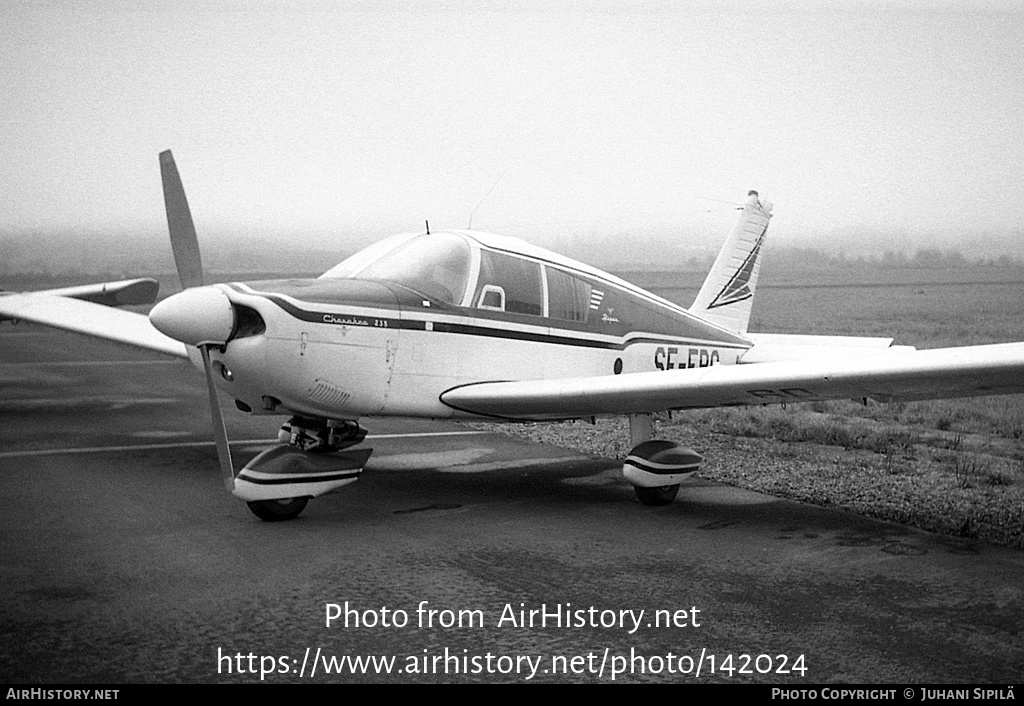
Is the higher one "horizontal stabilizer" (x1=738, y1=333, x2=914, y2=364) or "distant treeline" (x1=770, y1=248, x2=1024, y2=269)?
"distant treeline" (x1=770, y1=248, x2=1024, y2=269)

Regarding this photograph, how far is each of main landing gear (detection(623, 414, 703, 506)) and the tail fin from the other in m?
3.08

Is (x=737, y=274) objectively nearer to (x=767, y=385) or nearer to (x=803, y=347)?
(x=803, y=347)

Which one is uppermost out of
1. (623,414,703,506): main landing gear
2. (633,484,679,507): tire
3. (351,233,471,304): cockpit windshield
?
(351,233,471,304): cockpit windshield

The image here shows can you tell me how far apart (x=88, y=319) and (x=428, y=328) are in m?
5.87

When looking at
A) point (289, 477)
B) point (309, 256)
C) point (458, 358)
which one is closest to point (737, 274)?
point (458, 358)

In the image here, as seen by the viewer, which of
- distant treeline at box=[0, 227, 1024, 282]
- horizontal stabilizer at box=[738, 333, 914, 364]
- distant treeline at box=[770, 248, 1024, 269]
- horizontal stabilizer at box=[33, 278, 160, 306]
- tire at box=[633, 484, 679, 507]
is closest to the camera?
tire at box=[633, 484, 679, 507]

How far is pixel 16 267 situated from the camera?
25297 millimetres

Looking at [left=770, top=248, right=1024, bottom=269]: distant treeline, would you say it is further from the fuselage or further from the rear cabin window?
the rear cabin window

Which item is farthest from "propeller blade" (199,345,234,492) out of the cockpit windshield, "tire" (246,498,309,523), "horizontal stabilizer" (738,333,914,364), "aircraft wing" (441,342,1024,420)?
"horizontal stabilizer" (738,333,914,364)

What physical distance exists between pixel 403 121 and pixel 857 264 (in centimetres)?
1295

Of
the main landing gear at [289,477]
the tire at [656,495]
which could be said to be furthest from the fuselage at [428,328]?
the tire at [656,495]

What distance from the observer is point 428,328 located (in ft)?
21.4

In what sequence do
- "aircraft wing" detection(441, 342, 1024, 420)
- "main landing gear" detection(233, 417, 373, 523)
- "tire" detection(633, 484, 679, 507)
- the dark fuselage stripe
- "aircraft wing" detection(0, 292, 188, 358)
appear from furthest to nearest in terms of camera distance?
"aircraft wing" detection(0, 292, 188, 358) < "tire" detection(633, 484, 679, 507) < the dark fuselage stripe < "main landing gear" detection(233, 417, 373, 523) < "aircraft wing" detection(441, 342, 1024, 420)

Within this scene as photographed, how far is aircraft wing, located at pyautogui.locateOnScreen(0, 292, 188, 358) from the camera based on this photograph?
376 inches
